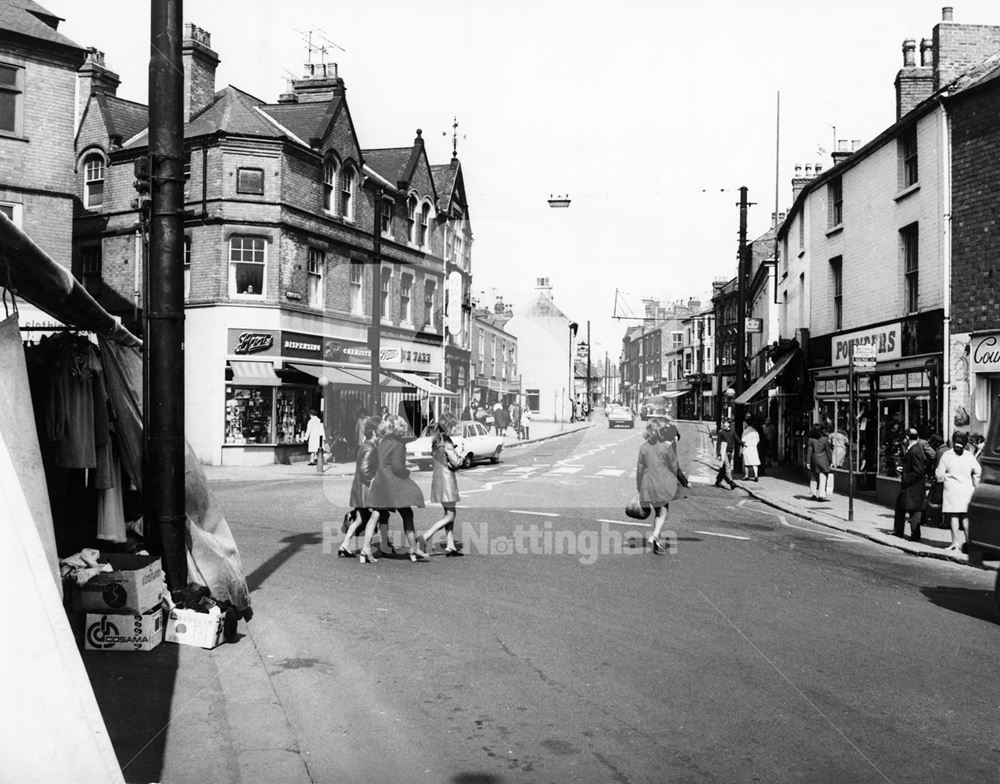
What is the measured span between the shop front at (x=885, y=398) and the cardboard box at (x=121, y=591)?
44.8 feet

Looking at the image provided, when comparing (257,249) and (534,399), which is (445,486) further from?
(534,399)

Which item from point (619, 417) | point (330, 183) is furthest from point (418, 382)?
point (619, 417)

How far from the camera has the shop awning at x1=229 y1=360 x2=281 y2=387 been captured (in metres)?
26.7

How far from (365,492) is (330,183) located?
71.4 ft

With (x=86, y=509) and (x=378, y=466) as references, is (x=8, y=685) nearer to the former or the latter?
(x=86, y=509)

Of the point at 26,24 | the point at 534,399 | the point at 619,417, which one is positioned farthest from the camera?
the point at 534,399

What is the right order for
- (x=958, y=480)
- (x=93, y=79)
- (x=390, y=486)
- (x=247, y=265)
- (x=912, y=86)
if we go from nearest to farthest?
(x=390, y=486), (x=958, y=480), (x=912, y=86), (x=247, y=265), (x=93, y=79)

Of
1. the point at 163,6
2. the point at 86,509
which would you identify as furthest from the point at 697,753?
the point at 163,6

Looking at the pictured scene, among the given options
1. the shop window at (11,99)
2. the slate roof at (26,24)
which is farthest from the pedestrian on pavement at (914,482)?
the slate roof at (26,24)

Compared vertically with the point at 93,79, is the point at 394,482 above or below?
below

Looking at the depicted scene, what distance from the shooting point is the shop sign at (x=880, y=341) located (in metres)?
19.3

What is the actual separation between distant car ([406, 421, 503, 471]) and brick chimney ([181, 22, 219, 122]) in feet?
43.7

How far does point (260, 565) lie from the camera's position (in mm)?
9961

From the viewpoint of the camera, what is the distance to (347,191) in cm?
3122
